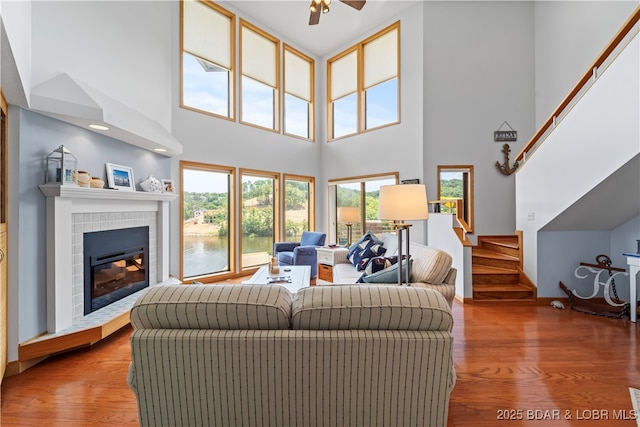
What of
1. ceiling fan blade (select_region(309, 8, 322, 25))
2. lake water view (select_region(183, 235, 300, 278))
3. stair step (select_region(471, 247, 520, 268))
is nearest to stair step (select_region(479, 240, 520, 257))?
stair step (select_region(471, 247, 520, 268))

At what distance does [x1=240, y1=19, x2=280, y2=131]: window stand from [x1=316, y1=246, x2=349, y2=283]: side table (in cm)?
300

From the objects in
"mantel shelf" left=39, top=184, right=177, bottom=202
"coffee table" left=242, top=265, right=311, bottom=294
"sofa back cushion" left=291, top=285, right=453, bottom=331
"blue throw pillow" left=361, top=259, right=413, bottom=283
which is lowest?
"coffee table" left=242, top=265, right=311, bottom=294

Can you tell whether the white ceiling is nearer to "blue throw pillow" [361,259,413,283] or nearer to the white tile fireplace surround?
the white tile fireplace surround

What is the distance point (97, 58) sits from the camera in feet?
9.64

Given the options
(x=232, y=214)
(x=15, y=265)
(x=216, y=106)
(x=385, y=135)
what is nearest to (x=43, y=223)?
(x=15, y=265)

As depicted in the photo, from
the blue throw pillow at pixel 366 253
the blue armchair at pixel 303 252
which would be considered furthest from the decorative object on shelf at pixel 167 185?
the blue throw pillow at pixel 366 253

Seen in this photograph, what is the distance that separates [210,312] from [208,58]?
5108 millimetres

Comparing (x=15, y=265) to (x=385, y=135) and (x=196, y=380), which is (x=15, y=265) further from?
(x=385, y=135)

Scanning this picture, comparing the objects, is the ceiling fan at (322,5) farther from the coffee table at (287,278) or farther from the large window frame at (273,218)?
the coffee table at (287,278)

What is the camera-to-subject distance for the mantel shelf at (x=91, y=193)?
2.42m

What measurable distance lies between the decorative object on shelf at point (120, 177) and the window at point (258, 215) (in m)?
2.22

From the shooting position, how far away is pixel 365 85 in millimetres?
6180

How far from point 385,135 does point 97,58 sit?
182 inches

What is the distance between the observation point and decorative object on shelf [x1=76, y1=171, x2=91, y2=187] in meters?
2.68
